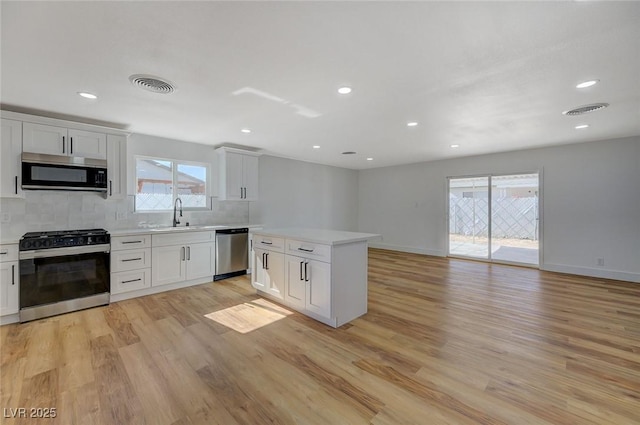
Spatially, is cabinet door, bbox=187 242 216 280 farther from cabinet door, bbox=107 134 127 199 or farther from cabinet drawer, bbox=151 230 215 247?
cabinet door, bbox=107 134 127 199

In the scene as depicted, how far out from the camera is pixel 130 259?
3.65 metres

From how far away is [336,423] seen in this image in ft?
5.18

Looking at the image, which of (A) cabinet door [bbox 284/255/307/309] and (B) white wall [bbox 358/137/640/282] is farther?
(B) white wall [bbox 358/137/640/282]

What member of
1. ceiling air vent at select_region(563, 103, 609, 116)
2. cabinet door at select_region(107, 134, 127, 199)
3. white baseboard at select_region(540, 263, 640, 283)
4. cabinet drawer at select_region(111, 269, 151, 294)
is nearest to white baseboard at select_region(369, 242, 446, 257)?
white baseboard at select_region(540, 263, 640, 283)

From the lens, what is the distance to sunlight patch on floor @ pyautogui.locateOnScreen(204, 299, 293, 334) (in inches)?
113

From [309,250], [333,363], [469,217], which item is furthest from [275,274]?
[469,217]

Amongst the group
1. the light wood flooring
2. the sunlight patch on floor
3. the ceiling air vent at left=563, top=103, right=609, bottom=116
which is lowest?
the light wood flooring

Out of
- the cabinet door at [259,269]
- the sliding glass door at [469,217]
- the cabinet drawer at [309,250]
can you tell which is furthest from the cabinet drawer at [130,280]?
the sliding glass door at [469,217]

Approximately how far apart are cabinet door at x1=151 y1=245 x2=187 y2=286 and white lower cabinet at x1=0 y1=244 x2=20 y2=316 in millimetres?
1307

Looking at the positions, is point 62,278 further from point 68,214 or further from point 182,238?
point 182,238

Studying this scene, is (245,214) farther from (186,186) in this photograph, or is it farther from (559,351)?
(559,351)

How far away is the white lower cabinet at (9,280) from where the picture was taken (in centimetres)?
284

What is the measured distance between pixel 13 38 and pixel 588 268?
316 inches

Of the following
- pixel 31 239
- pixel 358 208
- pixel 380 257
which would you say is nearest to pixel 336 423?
pixel 31 239
